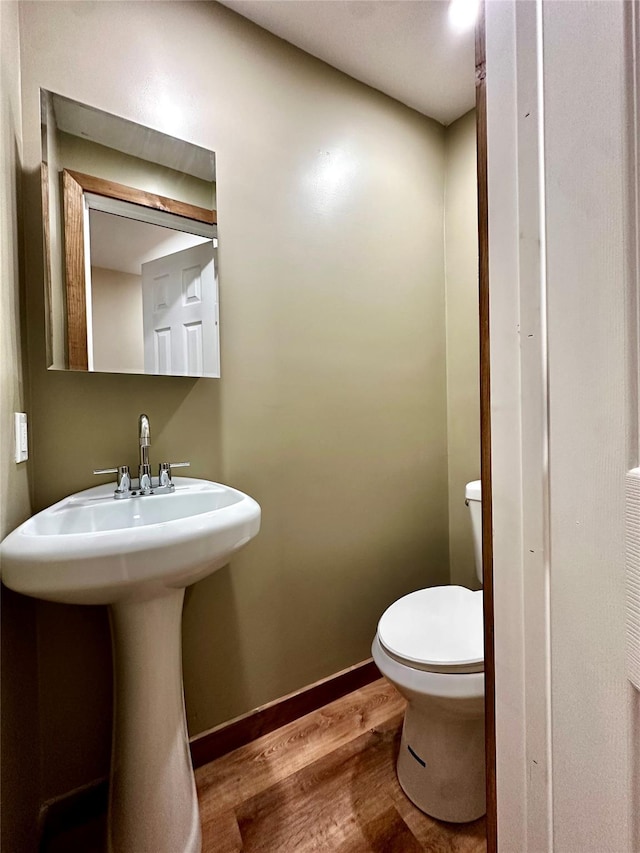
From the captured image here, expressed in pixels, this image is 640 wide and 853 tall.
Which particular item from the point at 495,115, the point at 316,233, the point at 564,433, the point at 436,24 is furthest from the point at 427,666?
the point at 436,24

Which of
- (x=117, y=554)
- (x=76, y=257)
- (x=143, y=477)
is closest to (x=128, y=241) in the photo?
(x=76, y=257)

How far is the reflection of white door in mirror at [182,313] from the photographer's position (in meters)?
1.15

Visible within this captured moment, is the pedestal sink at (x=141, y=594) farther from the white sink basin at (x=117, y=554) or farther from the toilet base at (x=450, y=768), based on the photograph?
the toilet base at (x=450, y=768)

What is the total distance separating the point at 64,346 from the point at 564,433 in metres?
1.12

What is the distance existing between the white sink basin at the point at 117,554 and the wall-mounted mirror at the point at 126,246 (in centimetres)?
48

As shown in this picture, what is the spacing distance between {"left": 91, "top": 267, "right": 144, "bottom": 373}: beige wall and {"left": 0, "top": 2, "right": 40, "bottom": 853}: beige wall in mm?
173

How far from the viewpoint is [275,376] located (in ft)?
4.50

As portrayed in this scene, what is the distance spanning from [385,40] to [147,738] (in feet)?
7.37

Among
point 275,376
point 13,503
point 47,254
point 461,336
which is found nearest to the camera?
point 13,503

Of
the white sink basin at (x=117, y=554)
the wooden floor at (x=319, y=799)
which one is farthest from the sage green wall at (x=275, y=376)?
the white sink basin at (x=117, y=554)

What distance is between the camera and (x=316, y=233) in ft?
4.74

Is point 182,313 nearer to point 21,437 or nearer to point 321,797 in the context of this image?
point 21,437

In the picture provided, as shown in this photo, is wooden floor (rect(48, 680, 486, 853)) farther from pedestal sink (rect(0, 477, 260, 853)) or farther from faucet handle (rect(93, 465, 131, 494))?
faucet handle (rect(93, 465, 131, 494))

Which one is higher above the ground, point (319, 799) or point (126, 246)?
point (126, 246)
